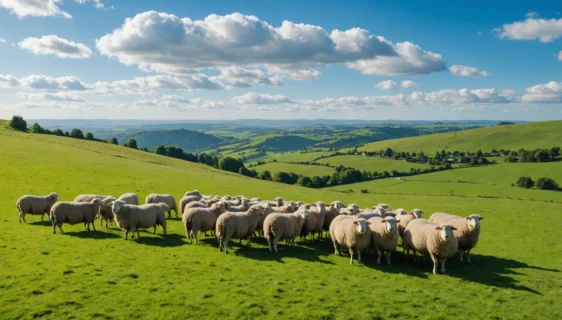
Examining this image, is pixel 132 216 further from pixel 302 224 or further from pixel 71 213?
pixel 302 224

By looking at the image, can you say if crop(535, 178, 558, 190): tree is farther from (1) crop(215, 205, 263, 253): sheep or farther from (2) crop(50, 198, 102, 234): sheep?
(2) crop(50, 198, 102, 234): sheep

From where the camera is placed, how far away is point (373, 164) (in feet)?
357

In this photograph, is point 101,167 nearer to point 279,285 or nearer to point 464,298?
point 279,285

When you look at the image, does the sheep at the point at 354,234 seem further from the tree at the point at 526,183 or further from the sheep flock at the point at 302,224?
A: the tree at the point at 526,183

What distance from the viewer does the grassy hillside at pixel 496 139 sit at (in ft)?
391

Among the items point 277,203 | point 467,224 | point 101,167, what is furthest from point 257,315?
point 101,167

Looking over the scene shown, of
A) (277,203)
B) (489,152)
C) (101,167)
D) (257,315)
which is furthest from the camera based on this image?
(489,152)

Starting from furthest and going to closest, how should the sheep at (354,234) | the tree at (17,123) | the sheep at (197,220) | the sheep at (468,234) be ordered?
the tree at (17,123)
the sheep at (197,220)
the sheep at (468,234)
the sheep at (354,234)

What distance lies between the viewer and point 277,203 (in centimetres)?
2342

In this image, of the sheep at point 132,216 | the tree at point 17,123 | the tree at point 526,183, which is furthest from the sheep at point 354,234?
the tree at point 17,123

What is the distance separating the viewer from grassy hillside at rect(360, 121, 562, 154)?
11912cm

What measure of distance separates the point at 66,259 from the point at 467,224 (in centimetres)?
1742

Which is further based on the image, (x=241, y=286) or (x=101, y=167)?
(x=101, y=167)

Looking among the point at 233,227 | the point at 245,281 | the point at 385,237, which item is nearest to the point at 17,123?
the point at 233,227
